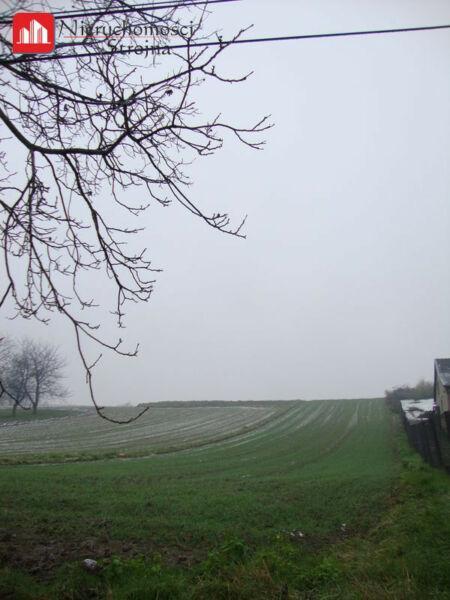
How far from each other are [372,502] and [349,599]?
7.44 metres

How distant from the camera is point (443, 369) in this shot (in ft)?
119

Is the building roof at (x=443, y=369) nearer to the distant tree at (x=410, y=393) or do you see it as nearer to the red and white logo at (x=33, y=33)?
the distant tree at (x=410, y=393)

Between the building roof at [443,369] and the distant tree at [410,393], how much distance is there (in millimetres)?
12091

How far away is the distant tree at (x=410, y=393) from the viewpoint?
52869 millimetres

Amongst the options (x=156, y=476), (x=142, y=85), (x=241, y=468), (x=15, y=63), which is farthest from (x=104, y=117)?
(x=241, y=468)

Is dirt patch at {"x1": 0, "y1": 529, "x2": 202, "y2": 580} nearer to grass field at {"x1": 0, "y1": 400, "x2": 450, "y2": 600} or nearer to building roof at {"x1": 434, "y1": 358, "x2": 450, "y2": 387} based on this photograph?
grass field at {"x1": 0, "y1": 400, "x2": 450, "y2": 600}

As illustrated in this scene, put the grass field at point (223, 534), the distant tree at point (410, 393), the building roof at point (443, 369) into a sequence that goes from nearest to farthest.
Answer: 1. the grass field at point (223, 534)
2. the building roof at point (443, 369)
3. the distant tree at point (410, 393)

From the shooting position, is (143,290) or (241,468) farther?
(241,468)

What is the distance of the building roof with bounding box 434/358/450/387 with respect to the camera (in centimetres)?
3325

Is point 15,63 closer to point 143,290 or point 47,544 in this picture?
point 143,290

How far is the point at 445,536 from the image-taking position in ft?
20.1

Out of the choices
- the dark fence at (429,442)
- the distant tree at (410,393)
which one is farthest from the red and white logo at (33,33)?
the distant tree at (410,393)

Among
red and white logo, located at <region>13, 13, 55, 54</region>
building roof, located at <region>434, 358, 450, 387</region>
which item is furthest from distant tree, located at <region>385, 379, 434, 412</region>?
red and white logo, located at <region>13, 13, 55, 54</region>

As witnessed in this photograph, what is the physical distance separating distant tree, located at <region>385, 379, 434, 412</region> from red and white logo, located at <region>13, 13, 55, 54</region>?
4975 cm
